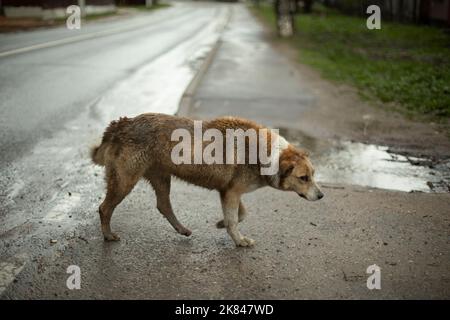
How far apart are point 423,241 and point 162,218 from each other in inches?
111

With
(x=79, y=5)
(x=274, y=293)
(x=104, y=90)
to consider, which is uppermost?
(x=79, y=5)

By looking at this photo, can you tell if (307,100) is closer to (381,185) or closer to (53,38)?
(381,185)

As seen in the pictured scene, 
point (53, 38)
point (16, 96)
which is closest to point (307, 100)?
point (16, 96)

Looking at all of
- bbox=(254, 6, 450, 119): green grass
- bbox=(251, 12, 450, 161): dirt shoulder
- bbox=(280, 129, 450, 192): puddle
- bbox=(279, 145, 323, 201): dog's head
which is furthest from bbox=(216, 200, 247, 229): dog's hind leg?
bbox=(254, 6, 450, 119): green grass

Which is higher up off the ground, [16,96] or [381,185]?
[16,96]

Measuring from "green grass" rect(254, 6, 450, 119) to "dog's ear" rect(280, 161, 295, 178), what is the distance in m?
6.89

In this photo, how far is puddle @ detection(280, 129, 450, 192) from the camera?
6.99 meters

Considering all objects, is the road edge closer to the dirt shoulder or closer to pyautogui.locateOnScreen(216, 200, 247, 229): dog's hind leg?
the dirt shoulder

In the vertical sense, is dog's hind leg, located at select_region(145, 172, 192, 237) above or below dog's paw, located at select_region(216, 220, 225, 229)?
above

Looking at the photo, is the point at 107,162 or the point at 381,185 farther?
the point at 381,185

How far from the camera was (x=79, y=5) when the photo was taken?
38.5 meters

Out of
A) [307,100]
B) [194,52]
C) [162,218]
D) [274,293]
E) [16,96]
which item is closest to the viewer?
[274,293]

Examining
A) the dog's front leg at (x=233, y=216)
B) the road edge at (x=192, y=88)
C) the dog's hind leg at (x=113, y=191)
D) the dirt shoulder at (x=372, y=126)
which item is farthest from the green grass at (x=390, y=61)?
the dog's hind leg at (x=113, y=191)

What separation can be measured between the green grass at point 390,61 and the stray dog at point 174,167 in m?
6.85
